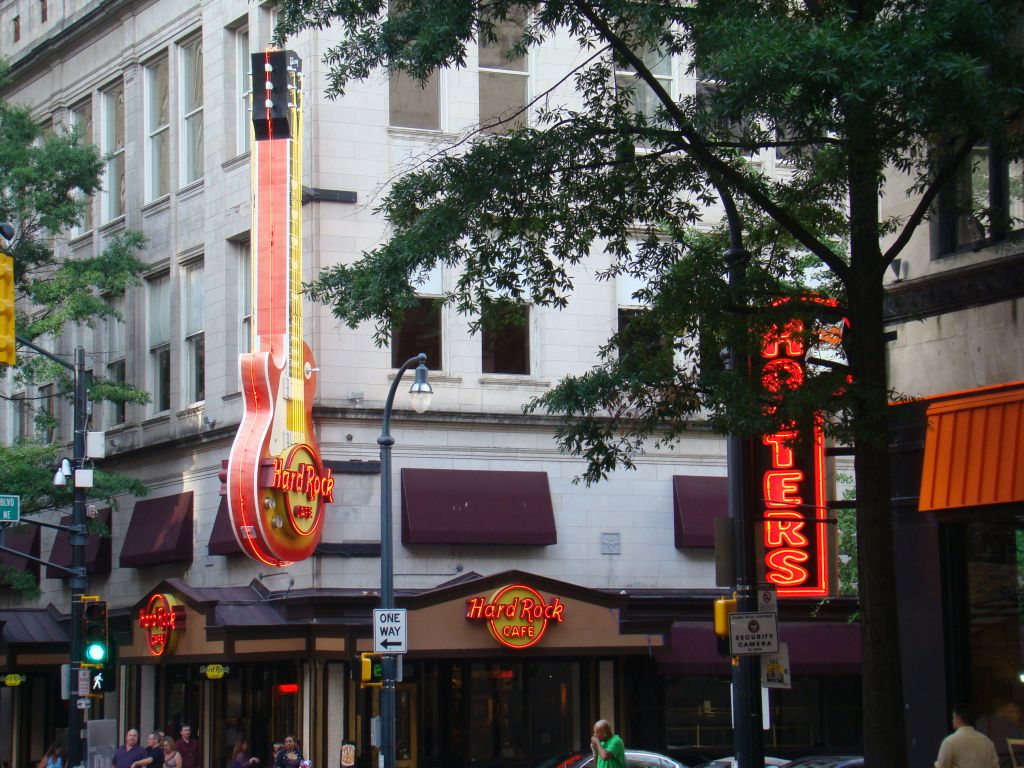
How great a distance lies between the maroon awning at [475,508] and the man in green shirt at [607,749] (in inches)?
427

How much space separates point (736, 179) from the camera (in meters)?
16.3

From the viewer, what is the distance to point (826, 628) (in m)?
32.9

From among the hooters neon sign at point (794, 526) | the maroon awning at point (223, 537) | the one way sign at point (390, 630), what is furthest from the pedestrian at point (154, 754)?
the hooters neon sign at point (794, 526)

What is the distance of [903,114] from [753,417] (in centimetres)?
303

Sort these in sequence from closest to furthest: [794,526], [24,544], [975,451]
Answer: [975,451] → [794,526] → [24,544]

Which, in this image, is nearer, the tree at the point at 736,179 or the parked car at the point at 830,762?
the tree at the point at 736,179

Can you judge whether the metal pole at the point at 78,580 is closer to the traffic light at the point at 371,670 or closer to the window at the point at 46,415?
the window at the point at 46,415

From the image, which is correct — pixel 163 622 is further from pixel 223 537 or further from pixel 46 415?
pixel 46 415

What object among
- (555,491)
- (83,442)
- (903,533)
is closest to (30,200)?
(83,442)

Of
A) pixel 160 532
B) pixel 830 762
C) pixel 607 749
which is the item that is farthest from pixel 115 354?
pixel 830 762

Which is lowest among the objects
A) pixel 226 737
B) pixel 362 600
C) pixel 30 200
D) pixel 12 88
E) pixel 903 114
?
pixel 226 737

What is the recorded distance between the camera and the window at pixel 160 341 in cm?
3700

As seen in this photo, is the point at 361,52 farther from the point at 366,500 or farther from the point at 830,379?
the point at 366,500

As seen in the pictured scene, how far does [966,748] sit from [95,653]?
53.4 feet
